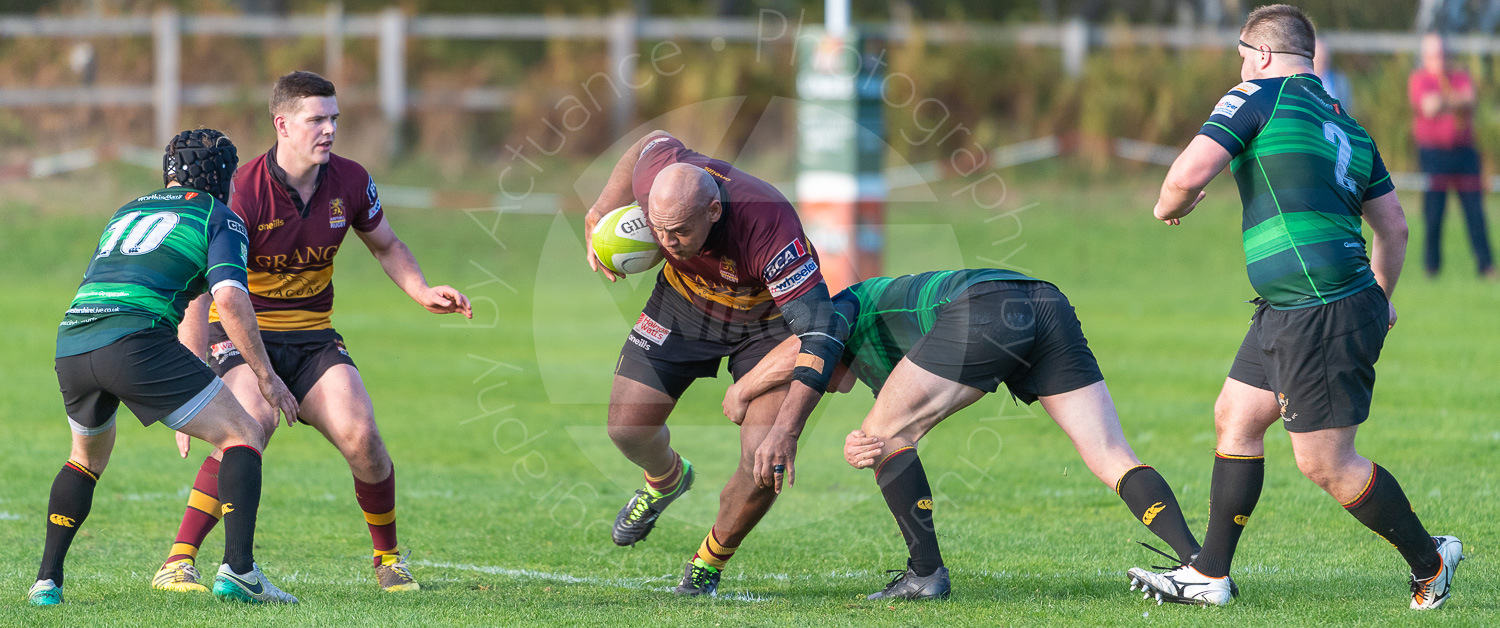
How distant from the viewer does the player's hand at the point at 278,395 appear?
5156 mm

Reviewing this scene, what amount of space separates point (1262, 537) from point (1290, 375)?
74.5 inches

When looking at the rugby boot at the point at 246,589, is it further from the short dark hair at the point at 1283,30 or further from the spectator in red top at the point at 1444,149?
the spectator in red top at the point at 1444,149

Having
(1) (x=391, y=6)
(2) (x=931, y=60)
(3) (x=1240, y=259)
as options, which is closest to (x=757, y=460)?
(3) (x=1240, y=259)

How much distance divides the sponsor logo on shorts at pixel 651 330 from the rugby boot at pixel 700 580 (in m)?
1.16

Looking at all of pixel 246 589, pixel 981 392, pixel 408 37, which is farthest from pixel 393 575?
pixel 408 37

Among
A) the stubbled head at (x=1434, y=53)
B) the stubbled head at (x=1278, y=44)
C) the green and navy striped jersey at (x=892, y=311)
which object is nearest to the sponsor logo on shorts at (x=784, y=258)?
the green and navy striped jersey at (x=892, y=311)

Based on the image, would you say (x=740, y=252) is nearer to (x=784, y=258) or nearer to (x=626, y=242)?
(x=784, y=258)

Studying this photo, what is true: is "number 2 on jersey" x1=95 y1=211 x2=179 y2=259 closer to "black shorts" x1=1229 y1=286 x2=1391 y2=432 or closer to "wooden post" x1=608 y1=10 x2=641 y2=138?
"black shorts" x1=1229 y1=286 x2=1391 y2=432

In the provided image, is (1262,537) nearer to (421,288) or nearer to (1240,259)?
(421,288)

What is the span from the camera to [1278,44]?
5.04 m

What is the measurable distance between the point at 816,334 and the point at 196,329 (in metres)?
2.44

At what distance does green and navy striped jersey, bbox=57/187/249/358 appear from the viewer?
16.6ft

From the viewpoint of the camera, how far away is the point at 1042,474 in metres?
8.38

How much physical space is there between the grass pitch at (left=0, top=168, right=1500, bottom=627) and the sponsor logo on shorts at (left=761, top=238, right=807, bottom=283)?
1274 mm
